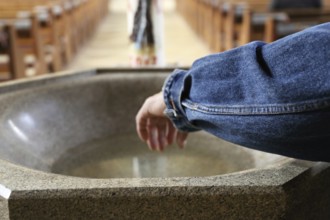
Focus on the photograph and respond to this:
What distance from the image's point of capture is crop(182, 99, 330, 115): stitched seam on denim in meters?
0.65

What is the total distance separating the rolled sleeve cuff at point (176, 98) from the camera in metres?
0.87

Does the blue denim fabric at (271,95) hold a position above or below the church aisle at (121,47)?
above

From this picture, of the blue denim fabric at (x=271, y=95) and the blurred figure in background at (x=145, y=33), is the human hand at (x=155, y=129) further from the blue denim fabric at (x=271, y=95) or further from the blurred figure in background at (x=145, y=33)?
the blurred figure in background at (x=145, y=33)

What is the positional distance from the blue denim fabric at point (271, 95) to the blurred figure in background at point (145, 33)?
5.68 feet

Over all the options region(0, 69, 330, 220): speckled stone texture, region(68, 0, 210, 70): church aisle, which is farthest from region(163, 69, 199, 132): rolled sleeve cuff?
region(68, 0, 210, 70): church aisle

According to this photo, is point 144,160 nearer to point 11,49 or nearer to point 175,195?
point 175,195

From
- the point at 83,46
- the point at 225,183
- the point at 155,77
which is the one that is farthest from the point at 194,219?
the point at 83,46

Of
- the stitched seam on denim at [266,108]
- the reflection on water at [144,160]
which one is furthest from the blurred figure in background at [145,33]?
the stitched seam on denim at [266,108]

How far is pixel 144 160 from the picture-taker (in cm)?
142

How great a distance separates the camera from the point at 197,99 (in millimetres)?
802

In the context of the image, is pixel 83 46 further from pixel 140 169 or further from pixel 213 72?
pixel 213 72

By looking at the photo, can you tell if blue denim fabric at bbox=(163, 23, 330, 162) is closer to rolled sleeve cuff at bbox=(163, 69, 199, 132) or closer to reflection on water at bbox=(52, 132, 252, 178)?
rolled sleeve cuff at bbox=(163, 69, 199, 132)

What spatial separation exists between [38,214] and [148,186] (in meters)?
0.18

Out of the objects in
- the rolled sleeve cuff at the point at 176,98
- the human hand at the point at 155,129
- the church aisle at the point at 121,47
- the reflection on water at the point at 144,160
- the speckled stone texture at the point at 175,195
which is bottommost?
the church aisle at the point at 121,47
